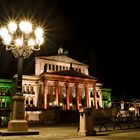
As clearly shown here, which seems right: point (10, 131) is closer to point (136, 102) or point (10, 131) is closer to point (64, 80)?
point (64, 80)

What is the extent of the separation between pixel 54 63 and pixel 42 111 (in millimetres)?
26740

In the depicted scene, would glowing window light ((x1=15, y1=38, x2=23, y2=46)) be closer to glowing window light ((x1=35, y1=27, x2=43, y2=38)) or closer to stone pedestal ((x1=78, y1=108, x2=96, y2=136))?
glowing window light ((x1=35, y1=27, x2=43, y2=38))

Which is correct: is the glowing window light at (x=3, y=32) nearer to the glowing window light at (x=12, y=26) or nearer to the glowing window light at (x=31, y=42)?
the glowing window light at (x=12, y=26)

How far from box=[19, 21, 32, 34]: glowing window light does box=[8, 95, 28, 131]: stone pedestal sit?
5.09 metres

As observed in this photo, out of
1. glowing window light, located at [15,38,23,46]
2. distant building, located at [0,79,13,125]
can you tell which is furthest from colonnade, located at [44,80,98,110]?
glowing window light, located at [15,38,23,46]

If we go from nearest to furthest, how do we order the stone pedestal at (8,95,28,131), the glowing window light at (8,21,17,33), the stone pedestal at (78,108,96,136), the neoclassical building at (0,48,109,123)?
the stone pedestal at (8,95,28,131) < the glowing window light at (8,21,17,33) < the stone pedestal at (78,108,96,136) < the neoclassical building at (0,48,109,123)

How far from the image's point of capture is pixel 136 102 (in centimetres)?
7706

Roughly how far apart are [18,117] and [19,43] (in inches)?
220

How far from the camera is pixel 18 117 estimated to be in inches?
743

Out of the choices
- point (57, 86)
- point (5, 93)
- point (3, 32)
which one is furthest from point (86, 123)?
point (5, 93)

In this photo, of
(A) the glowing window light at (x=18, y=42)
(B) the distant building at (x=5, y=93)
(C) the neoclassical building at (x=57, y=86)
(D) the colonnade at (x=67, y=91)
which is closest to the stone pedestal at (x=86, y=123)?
(A) the glowing window light at (x=18, y=42)

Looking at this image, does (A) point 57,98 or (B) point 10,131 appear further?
(A) point 57,98

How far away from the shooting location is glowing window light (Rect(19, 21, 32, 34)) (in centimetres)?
1884

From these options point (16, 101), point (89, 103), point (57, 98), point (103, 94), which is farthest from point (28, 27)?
point (103, 94)
